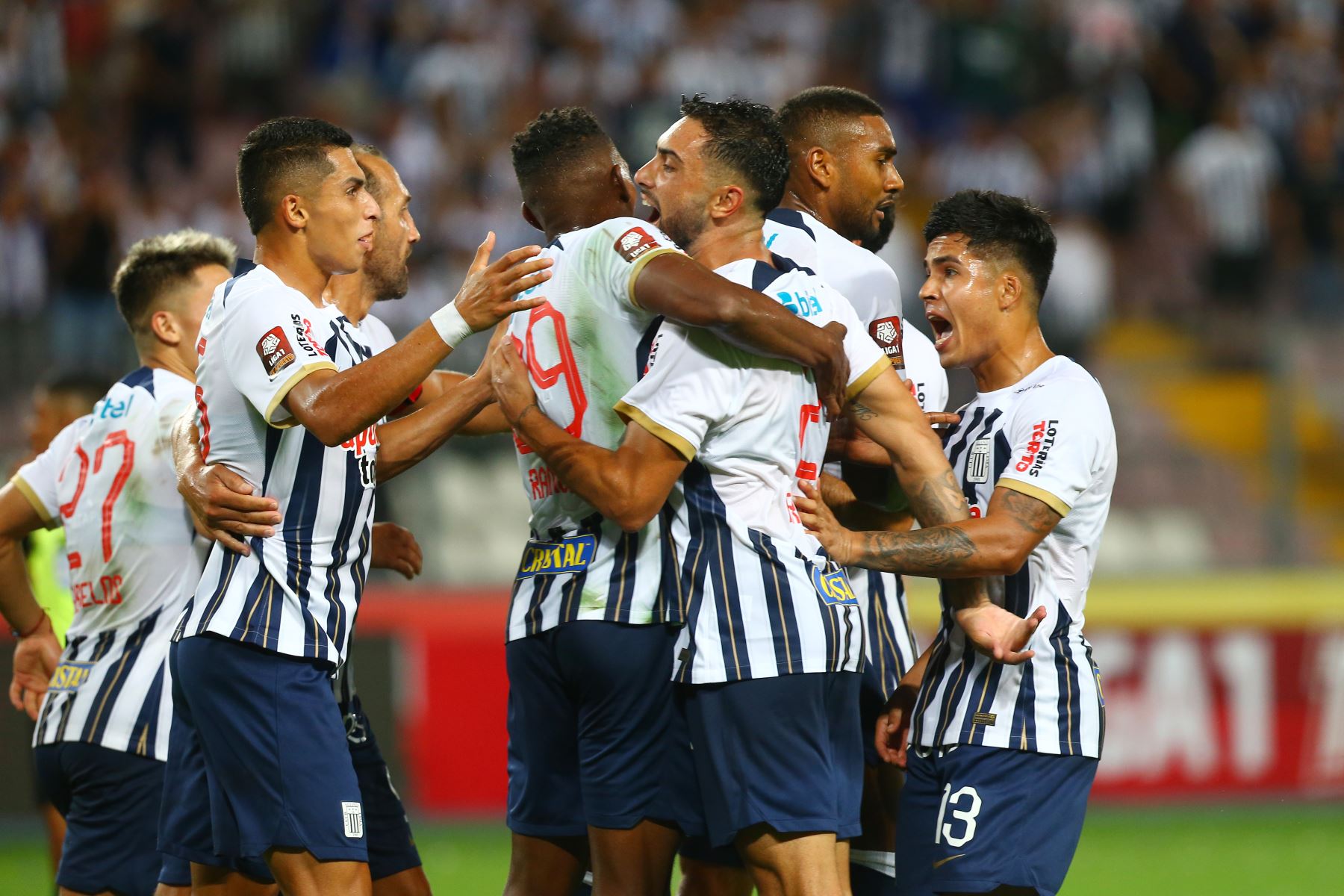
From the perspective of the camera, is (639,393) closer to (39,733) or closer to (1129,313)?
(39,733)

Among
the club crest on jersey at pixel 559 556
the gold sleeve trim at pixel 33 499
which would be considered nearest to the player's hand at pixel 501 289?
the club crest on jersey at pixel 559 556

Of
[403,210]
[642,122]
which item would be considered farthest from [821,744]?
[642,122]

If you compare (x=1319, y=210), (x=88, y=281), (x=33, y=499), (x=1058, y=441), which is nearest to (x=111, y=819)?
(x=33, y=499)

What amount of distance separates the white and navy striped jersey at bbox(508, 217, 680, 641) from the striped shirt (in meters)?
0.64

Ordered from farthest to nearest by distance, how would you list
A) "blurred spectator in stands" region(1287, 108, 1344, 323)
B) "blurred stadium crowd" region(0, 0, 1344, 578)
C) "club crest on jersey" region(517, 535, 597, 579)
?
1. "blurred stadium crowd" region(0, 0, 1344, 578)
2. "blurred spectator in stands" region(1287, 108, 1344, 323)
3. "club crest on jersey" region(517, 535, 597, 579)

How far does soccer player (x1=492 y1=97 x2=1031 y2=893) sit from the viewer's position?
4438 millimetres

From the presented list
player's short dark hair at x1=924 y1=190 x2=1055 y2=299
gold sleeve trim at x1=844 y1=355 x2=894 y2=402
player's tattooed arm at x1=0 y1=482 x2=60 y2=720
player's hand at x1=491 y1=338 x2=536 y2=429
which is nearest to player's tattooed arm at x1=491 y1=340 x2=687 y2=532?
player's hand at x1=491 y1=338 x2=536 y2=429

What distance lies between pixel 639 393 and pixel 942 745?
1328 millimetres

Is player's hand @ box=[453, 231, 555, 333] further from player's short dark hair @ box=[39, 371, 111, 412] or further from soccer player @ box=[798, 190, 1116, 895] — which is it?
player's short dark hair @ box=[39, 371, 111, 412]

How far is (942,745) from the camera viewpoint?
4715mm

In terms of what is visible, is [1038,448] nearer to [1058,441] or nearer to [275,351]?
[1058,441]

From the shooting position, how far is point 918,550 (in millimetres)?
4574

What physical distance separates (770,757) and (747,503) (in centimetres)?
69

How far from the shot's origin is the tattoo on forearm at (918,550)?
14.9 feet
